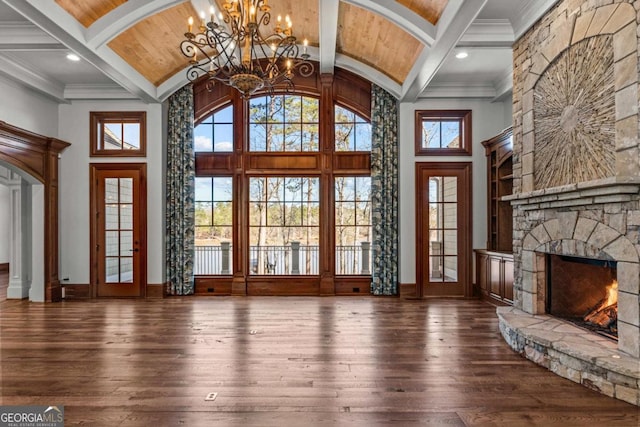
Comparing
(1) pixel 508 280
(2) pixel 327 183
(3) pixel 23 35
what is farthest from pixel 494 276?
(3) pixel 23 35

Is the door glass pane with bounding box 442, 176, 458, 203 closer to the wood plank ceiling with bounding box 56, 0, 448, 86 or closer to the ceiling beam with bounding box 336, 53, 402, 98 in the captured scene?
the ceiling beam with bounding box 336, 53, 402, 98

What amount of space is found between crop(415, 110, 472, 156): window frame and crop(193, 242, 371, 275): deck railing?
197cm

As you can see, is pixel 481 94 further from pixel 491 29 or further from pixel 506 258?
pixel 506 258

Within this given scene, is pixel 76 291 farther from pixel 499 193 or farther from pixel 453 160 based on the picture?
pixel 499 193

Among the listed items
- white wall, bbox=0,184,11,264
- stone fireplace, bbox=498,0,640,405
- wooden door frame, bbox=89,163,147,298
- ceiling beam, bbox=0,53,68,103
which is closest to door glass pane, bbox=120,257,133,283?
wooden door frame, bbox=89,163,147,298

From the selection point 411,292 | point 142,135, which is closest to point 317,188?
point 411,292

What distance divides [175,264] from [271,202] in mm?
2010

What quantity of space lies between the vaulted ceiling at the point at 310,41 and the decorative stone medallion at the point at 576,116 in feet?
2.64

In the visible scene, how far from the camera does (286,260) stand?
7.25m

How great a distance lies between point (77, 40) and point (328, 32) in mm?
3148

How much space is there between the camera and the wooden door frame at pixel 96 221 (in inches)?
268

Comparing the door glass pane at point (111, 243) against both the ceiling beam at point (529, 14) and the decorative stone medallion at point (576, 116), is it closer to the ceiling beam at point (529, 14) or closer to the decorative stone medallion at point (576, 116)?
the decorative stone medallion at point (576, 116)

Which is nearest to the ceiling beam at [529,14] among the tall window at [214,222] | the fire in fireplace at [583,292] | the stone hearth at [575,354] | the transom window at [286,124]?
the fire in fireplace at [583,292]

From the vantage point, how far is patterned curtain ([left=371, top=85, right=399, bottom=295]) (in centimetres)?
689
